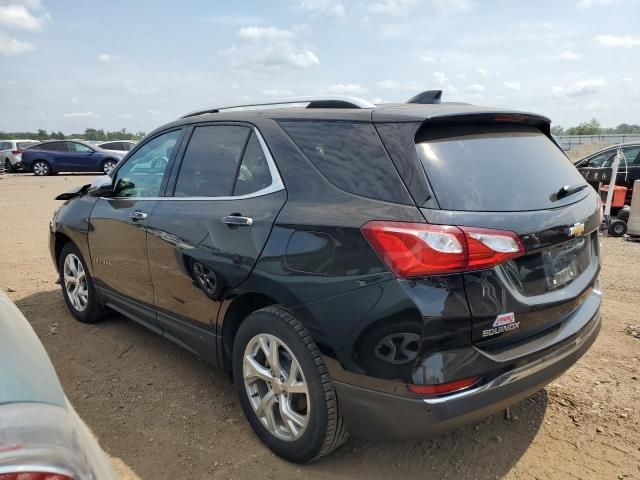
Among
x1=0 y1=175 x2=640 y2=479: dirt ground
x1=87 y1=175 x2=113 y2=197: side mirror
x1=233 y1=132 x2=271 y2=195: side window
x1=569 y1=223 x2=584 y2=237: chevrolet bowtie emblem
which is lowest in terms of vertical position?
x1=0 y1=175 x2=640 y2=479: dirt ground

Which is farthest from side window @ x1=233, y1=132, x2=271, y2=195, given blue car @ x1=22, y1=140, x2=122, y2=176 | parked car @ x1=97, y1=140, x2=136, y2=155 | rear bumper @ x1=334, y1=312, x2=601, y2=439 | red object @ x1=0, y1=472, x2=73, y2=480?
parked car @ x1=97, y1=140, x2=136, y2=155

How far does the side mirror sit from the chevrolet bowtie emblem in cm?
329

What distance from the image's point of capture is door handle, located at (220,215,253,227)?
271cm

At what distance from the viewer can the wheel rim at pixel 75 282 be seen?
14.9ft

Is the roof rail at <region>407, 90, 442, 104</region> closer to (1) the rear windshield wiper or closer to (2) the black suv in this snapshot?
(2) the black suv

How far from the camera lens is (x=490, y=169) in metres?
2.39

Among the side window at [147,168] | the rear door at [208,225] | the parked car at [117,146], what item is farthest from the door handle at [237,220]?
the parked car at [117,146]

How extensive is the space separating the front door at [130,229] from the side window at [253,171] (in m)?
0.83

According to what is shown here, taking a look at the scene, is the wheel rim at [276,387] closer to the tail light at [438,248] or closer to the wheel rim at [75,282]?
the tail light at [438,248]

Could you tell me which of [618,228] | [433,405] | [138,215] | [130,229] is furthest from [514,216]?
[618,228]

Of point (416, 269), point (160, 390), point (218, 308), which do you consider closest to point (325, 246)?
point (416, 269)

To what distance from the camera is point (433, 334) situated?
2029 millimetres

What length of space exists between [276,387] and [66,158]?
23.3m

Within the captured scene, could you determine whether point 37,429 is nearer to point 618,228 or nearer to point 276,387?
point 276,387
